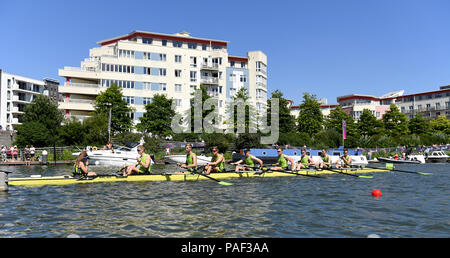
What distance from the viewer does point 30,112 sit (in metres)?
62.1

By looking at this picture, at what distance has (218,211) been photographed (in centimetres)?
1259

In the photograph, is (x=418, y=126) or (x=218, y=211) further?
(x=418, y=126)

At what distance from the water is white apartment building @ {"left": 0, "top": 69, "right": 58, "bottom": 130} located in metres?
81.9

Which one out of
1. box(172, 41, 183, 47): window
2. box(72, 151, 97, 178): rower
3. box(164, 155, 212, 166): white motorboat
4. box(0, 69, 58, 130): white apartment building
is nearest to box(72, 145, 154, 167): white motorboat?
box(164, 155, 212, 166): white motorboat

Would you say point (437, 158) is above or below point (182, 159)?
below

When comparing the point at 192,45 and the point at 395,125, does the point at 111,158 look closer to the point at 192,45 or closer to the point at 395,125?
the point at 192,45

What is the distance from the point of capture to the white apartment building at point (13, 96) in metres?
88.2

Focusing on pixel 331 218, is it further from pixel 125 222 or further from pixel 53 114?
pixel 53 114

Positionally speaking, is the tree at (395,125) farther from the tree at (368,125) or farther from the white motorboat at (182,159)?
the white motorboat at (182,159)

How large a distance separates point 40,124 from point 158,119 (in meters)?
18.0

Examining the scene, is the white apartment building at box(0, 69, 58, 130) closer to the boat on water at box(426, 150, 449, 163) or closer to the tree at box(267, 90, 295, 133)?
the tree at box(267, 90, 295, 133)

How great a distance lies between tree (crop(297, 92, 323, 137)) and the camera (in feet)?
230

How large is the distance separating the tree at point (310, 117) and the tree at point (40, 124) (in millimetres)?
44968

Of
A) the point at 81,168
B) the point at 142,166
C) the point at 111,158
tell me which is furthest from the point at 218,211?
the point at 111,158
